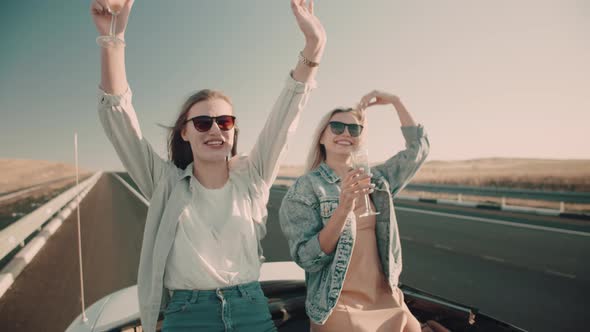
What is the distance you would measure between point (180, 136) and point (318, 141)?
39.1 inches

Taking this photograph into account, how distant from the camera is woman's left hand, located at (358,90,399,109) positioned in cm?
294

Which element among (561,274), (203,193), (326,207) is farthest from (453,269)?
(203,193)

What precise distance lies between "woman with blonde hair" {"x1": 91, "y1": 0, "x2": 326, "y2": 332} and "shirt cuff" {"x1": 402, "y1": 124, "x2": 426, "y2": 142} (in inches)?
42.5

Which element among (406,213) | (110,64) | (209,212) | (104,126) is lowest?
(406,213)

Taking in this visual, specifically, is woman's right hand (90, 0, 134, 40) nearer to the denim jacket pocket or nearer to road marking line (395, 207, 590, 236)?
the denim jacket pocket

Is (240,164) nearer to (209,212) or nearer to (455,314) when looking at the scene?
(209,212)

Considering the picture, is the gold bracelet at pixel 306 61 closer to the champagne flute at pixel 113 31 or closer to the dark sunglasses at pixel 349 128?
the dark sunglasses at pixel 349 128

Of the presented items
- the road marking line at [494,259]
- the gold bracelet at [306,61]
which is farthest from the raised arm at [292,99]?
the road marking line at [494,259]

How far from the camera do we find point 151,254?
6.81 ft

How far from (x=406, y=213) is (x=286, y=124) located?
37.7 ft

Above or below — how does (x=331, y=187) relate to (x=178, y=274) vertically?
above

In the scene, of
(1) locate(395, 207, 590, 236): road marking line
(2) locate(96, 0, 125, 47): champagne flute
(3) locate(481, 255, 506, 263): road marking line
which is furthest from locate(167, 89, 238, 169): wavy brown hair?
(1) locate(395, 207, 590, 236): road marking line

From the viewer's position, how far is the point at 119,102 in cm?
199

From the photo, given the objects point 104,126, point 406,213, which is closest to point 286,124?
point 104,126
